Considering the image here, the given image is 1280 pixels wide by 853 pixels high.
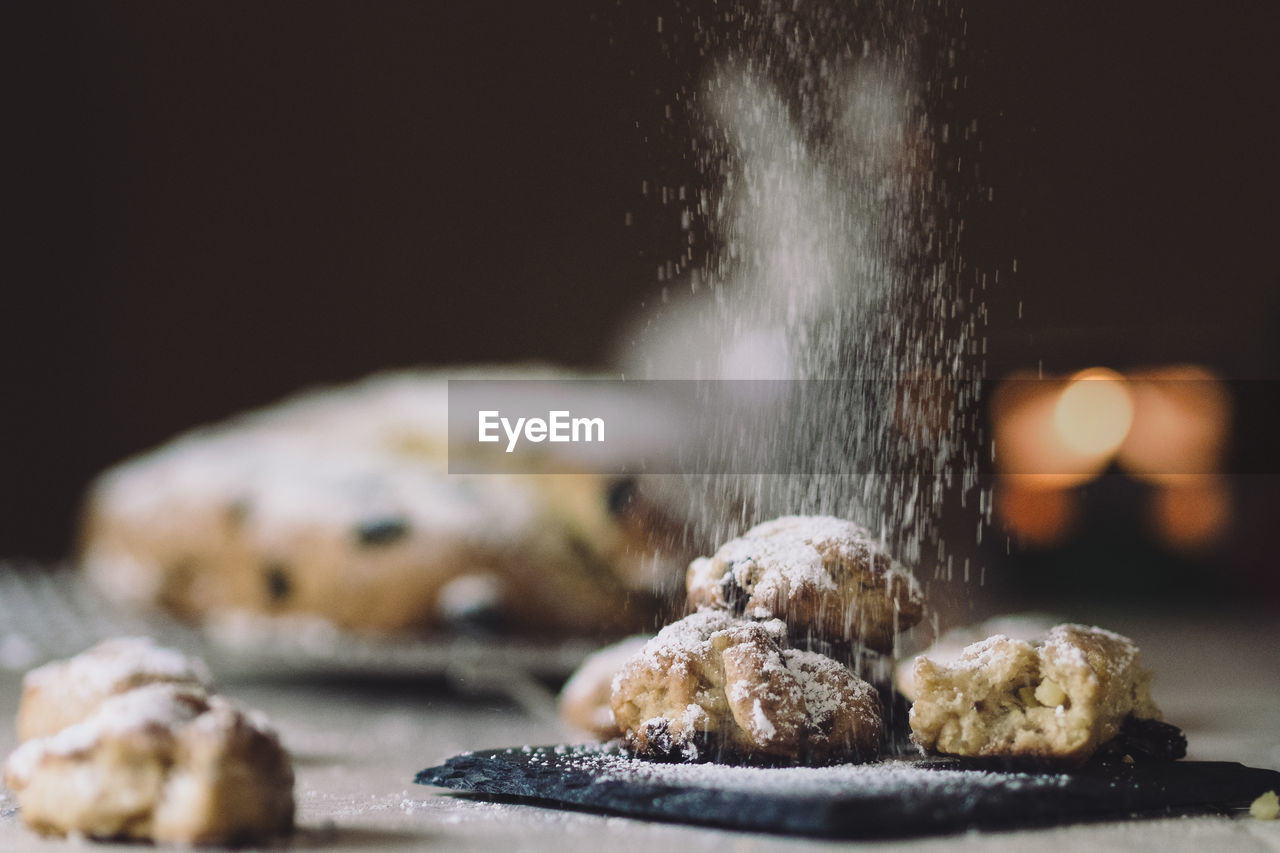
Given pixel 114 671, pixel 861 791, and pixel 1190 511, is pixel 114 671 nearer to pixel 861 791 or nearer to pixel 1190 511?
pixel 861 791

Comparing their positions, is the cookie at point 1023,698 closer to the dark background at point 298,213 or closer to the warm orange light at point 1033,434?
the dark background at point 298,213

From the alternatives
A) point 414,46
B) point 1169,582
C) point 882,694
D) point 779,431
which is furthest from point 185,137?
point 1169,582

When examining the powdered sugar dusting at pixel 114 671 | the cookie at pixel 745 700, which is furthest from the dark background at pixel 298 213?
the cookie at pixel 745 700

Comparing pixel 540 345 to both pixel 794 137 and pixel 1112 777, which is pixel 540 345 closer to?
pixel 794 137

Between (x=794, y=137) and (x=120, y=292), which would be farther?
(x=120, y=292)

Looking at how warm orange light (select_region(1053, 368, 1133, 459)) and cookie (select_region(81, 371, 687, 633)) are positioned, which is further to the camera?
warm orange light (select_region(1053, 368, 1133, 459))

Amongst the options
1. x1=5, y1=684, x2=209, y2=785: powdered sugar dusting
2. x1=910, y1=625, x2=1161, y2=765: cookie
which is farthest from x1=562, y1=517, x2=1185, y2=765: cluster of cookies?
x1=5, y1=684, x2=209, y2=785: powdered sugar dusting

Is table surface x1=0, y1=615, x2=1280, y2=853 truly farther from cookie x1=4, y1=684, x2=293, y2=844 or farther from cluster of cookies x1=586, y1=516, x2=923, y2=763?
cluster of cookies x1=586, y1=516, x2=923, y2=763
